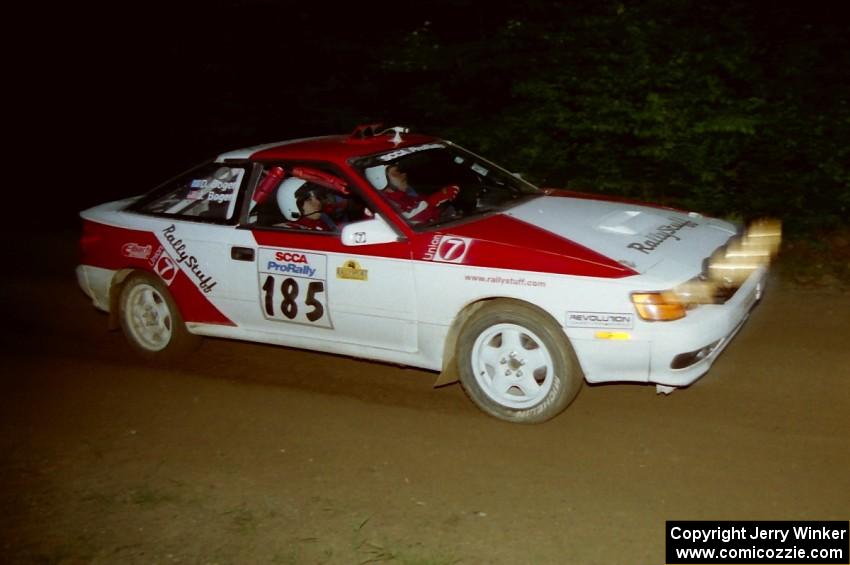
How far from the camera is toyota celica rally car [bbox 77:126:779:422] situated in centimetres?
503

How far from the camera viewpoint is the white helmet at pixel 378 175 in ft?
20.4

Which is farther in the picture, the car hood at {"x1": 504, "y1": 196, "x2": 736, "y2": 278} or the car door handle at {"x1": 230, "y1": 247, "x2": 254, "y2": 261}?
the car door handle at {"x1": 230, "y1": 247, "x2": 254, "y2": 261}

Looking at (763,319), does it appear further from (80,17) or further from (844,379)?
(80,17)

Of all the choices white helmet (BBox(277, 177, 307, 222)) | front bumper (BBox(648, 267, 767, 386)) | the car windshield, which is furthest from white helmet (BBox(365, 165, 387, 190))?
front bumper (BBox(648, 267, 767, 386))

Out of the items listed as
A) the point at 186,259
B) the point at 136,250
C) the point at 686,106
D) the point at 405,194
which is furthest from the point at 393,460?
the point at 686,106

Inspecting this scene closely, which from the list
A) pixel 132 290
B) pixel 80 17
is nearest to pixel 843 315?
pixel 132 290

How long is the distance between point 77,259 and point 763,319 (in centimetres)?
738

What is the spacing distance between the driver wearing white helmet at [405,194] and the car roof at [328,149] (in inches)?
6.3

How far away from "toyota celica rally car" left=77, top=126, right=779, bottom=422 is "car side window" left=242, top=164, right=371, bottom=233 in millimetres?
11

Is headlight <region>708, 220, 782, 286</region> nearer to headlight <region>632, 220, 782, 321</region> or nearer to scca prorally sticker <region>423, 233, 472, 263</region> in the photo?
headlight <region>632, 220, 782, 321</region>

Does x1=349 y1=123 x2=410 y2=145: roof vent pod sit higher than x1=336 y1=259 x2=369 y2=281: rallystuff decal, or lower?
higher

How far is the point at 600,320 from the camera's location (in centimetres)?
498

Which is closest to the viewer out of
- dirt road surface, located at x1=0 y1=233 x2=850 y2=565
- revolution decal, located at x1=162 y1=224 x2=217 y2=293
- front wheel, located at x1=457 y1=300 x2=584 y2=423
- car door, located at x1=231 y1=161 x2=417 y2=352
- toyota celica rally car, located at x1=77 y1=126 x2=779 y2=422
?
dirt road surface, located at x1=0 y1=233 x2=850 y2=565

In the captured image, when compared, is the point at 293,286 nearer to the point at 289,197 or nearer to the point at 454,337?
the point at 289,197
